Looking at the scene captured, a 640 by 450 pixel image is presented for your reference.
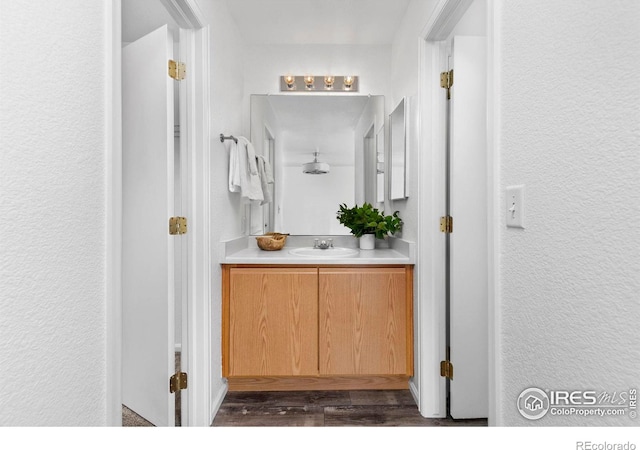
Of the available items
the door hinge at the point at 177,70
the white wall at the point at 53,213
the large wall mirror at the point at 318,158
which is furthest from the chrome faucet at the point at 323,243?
the white wall at the point at 53,213

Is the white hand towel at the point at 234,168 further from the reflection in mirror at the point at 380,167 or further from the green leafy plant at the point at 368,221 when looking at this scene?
the reflection in mirror at the point at 380,167

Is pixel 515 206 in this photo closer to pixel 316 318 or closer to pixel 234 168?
pixel 316 318

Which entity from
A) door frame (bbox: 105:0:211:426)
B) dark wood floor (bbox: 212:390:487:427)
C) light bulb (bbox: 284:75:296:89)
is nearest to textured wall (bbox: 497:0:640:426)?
dark wood floor (bbox: 212:390:487:427)

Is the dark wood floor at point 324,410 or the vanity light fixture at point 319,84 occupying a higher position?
the vanity light fixture at point 319,84

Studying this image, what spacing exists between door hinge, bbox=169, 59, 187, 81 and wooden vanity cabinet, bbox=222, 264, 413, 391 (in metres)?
1.04

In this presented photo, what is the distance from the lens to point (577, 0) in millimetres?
771

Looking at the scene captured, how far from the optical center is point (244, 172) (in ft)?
7.56

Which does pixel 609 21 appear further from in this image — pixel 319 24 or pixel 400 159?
pixel 319 24

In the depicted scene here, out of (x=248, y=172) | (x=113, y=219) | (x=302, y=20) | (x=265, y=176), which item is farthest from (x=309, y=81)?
(x=113, y=219)

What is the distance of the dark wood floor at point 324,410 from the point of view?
1.92 meters

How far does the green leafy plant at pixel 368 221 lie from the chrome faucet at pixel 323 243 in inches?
6.9

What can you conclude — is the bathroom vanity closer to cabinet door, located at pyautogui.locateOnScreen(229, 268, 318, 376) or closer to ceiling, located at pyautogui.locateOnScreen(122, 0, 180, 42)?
cabinet door, located at pyautogui.locateOnScreen(229, 268, 318, 376)

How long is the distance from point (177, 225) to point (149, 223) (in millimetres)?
126
